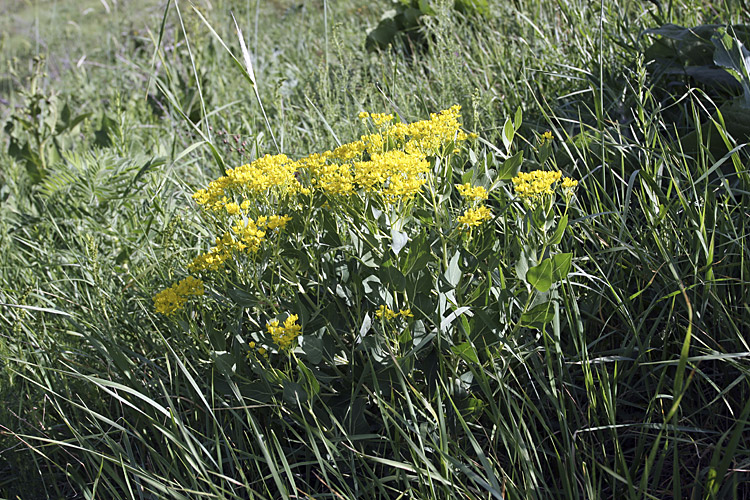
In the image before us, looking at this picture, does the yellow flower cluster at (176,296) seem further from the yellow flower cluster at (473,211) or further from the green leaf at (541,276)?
the green leaf at (541,276)

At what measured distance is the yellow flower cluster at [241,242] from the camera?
3.88ft

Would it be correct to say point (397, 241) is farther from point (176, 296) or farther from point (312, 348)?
point (176, 296)

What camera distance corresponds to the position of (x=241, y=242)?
4.02 ft

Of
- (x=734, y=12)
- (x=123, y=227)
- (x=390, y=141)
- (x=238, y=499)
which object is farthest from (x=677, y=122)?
(x=123, y=227)

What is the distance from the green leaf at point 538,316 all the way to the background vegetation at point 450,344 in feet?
0.06

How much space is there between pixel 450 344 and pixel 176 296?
1.93 feet

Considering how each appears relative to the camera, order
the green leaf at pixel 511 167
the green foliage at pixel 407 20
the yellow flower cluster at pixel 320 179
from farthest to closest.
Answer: the green foliage at pixel 407 20
the green leaf at pixel 511 167
the yellow flower cluster at pixel 320 179

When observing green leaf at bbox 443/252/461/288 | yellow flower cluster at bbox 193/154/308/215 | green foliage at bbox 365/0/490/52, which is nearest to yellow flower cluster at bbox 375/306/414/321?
green leaf at bbox 443/252/461/288

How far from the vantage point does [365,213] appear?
125 centimetres

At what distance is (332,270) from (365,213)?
9.1 inches

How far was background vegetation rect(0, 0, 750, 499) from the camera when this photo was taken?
3.82ft

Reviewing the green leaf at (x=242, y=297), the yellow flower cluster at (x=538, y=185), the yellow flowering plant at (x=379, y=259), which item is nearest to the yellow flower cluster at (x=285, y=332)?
the yellow flowering plant at (x=379, y=259)

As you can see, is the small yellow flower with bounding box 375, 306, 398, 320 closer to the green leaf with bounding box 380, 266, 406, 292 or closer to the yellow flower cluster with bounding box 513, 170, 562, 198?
the green leaf with bounding box 380, 266, 406, 292

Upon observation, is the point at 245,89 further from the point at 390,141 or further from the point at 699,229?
the point at 699,229
